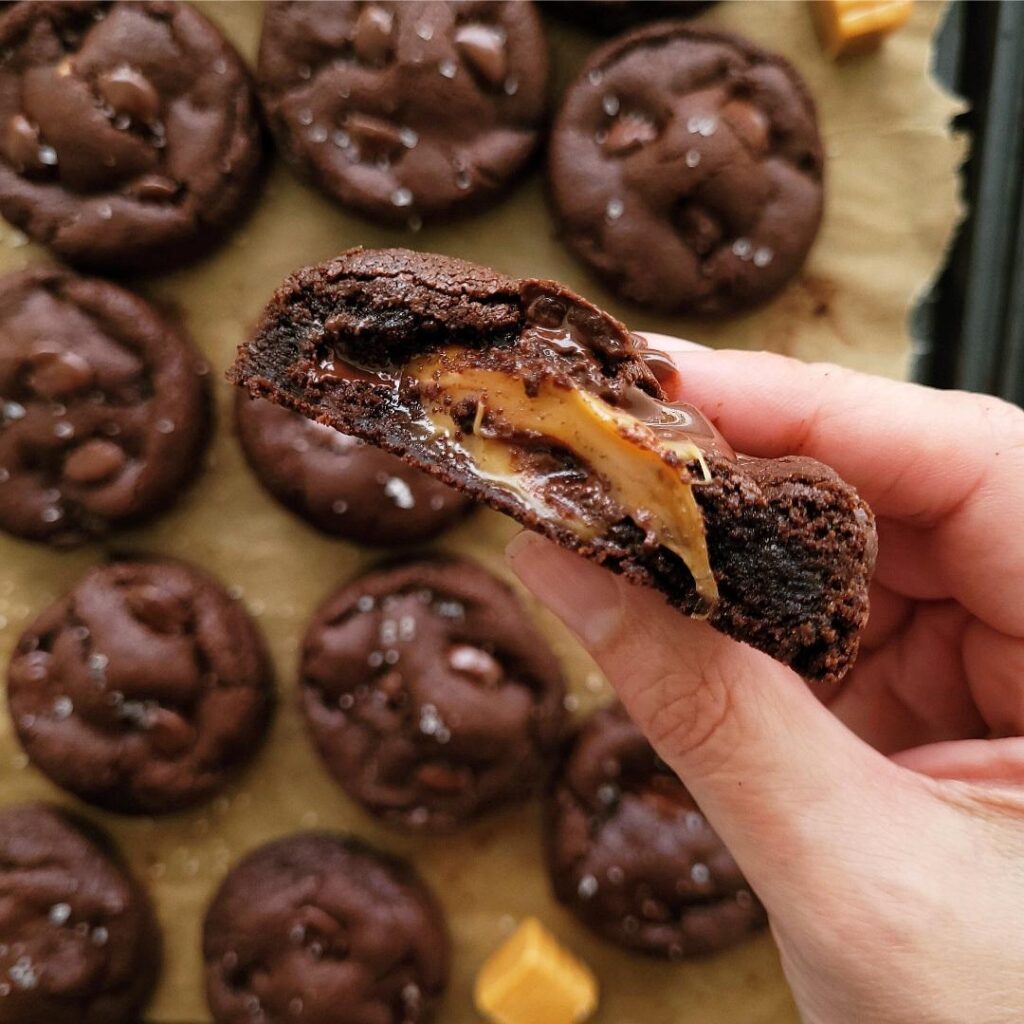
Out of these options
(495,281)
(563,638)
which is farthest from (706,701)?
(563,638)

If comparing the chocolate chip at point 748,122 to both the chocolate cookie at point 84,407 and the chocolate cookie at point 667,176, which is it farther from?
the chocolate cookie at point 84,407

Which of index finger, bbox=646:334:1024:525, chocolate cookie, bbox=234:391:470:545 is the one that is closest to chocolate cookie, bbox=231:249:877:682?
index finger, bbox=646:334:1024:525

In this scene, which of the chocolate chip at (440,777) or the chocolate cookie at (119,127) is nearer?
the chocolate cookie at (119,127)

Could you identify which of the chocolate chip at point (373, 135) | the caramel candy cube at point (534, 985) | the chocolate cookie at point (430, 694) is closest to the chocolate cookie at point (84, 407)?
the chocolate cookie at point (430, 694)

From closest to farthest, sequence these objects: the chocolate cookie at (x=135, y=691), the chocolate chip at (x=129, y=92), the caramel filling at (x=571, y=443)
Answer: the caramel filling at (x=571, y=443) → the chocolate chip at (x=129, y=92) → the chocolate cookie at (x=135, y=691)

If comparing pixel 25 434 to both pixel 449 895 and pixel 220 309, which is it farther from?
pixel 449 895

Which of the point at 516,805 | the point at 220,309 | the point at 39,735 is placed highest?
the point at 220,309

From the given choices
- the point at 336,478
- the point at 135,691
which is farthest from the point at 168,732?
the point at 336,478
